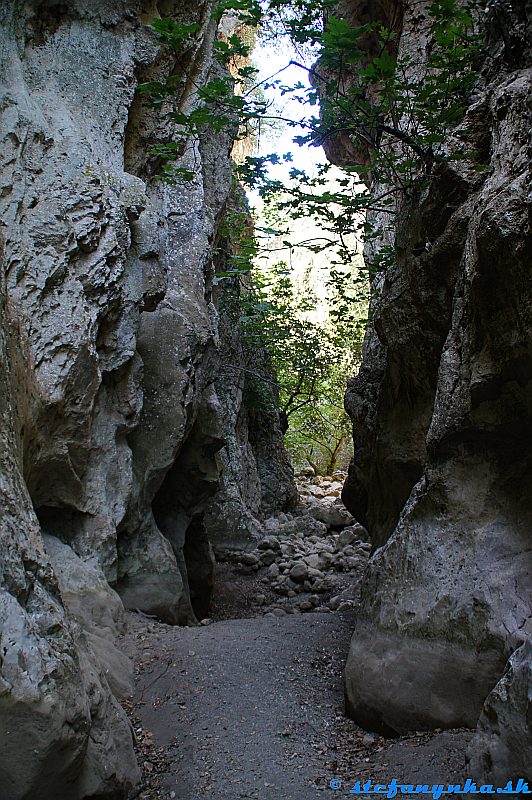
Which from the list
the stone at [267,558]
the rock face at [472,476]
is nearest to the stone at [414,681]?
the rock face at [472,476]

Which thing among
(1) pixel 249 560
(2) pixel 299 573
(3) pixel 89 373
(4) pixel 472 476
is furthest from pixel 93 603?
(1) pixel 249 560

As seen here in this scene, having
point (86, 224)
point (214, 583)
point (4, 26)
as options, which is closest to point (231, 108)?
point (86, 224)

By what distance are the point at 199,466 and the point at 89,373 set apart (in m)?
3.92

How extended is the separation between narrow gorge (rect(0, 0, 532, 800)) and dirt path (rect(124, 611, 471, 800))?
2 centimetres

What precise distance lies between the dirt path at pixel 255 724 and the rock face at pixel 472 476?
32cm

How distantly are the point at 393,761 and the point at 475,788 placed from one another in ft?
2.91

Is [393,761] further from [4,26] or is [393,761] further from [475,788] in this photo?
[4,26]

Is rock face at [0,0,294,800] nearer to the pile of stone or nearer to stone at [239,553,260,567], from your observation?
the pile of stone

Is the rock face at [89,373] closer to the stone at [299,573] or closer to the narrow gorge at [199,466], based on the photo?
the narrow gorge at [199,466]

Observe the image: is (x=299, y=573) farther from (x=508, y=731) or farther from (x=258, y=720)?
(x=508, y=731)

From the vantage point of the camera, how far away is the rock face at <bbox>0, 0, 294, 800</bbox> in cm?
270

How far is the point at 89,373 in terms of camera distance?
215 inches

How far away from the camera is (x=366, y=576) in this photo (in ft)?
15.4

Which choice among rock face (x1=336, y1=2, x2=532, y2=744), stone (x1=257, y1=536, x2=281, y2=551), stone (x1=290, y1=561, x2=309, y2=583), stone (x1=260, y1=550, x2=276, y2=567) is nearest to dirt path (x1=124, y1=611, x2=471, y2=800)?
rock face (x1=336, y1=2, x2=532, y2=744)
